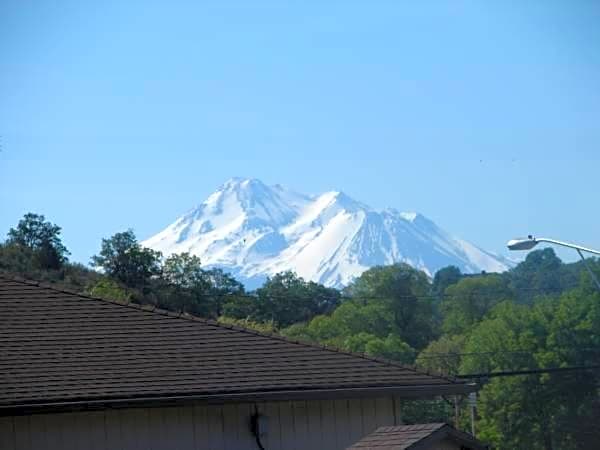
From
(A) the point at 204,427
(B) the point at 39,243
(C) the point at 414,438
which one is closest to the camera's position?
(C) the point at 414,438

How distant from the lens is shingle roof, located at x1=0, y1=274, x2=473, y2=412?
17.8 m

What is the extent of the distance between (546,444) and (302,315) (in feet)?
116

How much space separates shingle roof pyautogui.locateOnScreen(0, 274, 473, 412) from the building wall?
0.29m

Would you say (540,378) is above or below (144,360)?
above

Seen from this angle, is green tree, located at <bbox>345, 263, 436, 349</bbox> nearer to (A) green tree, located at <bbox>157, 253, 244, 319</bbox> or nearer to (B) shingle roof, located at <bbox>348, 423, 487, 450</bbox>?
(A) green tree, located at <bbox>157, 253, 244, 319</bbox>

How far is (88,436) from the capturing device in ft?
58.0

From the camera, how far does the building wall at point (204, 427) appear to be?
17484 mm

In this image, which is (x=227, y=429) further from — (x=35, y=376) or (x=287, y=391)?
(x=35, y=376)

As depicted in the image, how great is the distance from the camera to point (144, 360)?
1880cm

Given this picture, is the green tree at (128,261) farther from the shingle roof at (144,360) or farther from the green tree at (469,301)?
the shingle roof at (144,360)

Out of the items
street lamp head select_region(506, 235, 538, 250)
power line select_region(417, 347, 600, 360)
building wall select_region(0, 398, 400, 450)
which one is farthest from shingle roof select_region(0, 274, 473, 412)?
power line select_region(417, 347, 600, 360)

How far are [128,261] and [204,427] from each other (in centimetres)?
7124

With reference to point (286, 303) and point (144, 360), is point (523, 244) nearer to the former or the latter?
point (144, 360)

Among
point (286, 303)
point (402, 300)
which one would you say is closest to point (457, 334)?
point (402, 300)
